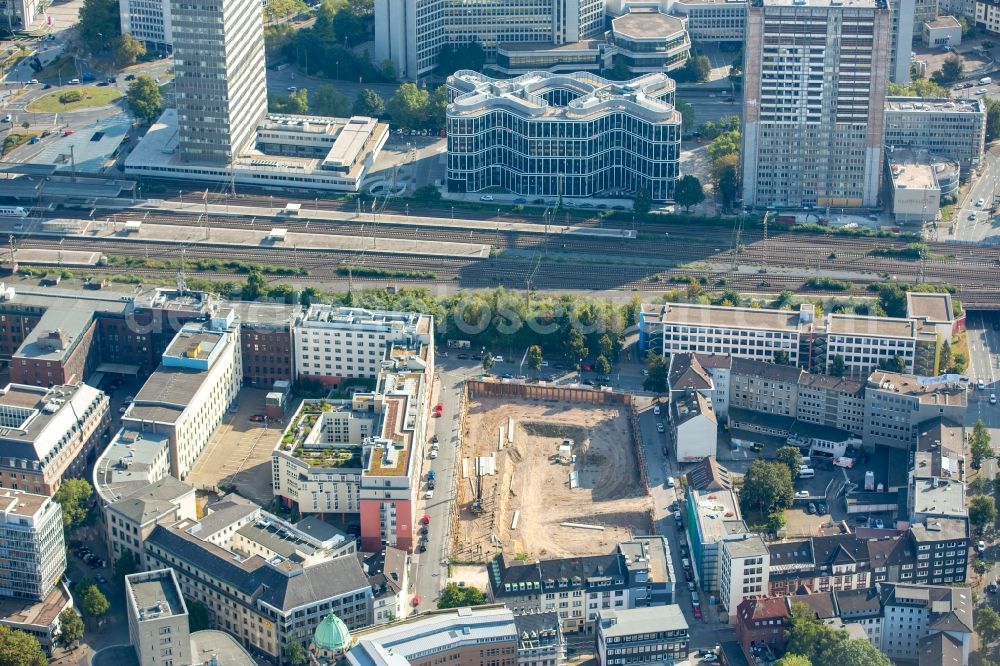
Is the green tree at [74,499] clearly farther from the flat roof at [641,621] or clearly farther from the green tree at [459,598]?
the flat roof at [641,621]

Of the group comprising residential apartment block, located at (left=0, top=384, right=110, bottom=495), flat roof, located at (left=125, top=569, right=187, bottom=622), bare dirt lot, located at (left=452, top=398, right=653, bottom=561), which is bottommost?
bare dirt lot, located at (left=452, top=398, right=653, bottom=561)

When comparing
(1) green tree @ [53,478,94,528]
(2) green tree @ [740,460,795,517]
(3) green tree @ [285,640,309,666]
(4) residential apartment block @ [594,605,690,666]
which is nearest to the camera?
(4) residential apartment block @ [594,605,690,666]

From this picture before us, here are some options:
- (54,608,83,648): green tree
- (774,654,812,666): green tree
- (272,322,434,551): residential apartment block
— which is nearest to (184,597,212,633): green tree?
(54,608,83,648): green tree

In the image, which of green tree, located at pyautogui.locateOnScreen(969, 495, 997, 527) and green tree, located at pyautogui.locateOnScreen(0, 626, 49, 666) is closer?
green tree, located at pyautogui.locateOnScreen(0, 626, 49, 666)

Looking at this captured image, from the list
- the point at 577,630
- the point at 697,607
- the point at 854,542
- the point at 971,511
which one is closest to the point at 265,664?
the point at 577,630

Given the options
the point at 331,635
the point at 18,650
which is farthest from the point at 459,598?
the point at 18,650

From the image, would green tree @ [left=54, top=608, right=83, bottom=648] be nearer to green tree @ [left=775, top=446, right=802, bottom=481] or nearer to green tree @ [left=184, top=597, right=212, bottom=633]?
green tree @ [left=184, top=597, right=212, bottom=633]

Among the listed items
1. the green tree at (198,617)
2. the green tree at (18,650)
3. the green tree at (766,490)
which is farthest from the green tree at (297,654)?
the green tree at (766,490)
